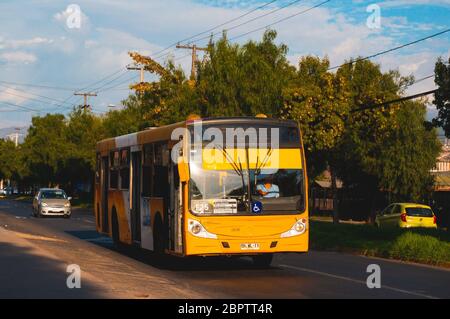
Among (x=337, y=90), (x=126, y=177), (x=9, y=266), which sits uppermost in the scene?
(x=337, y=90)

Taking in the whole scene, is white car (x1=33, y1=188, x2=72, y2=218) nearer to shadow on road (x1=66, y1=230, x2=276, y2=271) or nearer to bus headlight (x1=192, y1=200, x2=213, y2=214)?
shadow on road (x1=66, y1=230, x2=276, y2=271)

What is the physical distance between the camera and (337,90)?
42.5 m

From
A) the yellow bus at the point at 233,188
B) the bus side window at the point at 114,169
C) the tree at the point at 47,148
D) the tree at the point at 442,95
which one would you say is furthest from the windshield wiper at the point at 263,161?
the tree at the point at 47,148

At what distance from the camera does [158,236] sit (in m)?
19.0

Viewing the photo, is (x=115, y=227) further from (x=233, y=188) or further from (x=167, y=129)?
(x=233, y=188)

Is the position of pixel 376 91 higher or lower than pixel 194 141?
higher

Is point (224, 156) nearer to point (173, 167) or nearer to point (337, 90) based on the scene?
point (173, 167)

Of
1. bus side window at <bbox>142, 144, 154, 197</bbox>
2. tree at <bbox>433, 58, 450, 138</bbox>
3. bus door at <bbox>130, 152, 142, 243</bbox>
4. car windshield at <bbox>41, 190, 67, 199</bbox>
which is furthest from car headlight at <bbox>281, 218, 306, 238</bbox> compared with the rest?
car windshield at <bbox>41, 190, 67, 199</bbox>

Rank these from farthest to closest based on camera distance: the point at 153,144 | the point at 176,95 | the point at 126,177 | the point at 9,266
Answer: the point at 176,95 → the point at 126,177 → the point at 153,144 → the point at 9,266

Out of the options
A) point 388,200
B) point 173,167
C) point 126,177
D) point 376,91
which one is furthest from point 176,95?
point 173,167

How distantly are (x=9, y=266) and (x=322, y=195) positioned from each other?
56.6 meters

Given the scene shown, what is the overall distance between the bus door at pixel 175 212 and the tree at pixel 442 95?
14.7 m

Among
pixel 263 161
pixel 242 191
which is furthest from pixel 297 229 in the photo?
pixel 263 161

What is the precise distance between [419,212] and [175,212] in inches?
811
